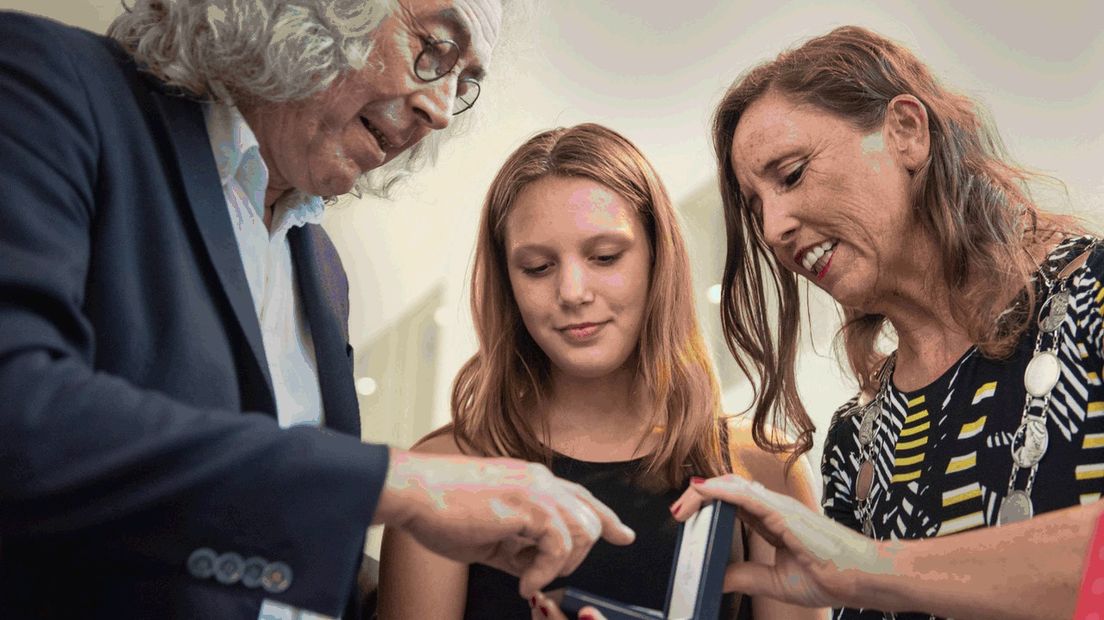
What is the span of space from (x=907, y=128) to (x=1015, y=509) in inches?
21.6

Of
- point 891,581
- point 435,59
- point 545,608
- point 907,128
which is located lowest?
point 545,608

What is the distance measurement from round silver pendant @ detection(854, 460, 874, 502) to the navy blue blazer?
89cm

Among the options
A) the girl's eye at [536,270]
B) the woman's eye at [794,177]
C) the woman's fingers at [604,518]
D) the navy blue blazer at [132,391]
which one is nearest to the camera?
the navy blue blazer at [132,391]

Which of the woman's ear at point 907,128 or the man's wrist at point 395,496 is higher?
the woman's ear at point 907,128

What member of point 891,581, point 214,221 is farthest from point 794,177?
point 214,221

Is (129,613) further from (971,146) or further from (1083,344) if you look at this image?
(971,146)

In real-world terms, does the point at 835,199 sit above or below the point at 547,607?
above

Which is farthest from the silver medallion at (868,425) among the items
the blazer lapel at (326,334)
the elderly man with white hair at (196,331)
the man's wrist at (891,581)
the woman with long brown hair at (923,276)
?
the blazer lapel at (326,334)

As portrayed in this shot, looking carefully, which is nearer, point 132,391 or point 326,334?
point 132,391

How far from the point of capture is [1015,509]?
1.33 metres

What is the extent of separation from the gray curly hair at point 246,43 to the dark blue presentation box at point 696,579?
0.66m

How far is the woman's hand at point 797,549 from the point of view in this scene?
4.23 ft

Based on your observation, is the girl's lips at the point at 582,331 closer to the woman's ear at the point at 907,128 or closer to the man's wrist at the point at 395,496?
the woman's ear at the point at 907,128

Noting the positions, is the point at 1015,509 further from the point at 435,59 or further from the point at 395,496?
the point at 435,59
